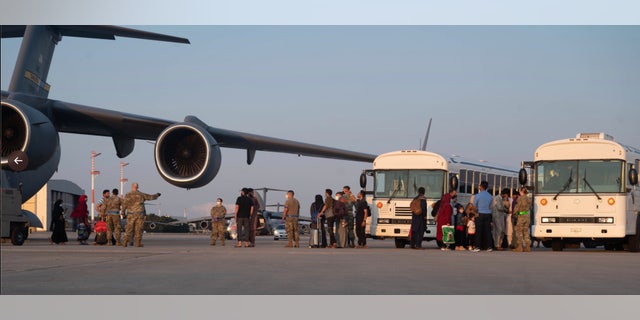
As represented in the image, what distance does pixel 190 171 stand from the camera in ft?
74.5

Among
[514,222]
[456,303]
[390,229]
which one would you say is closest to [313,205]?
[390,229]

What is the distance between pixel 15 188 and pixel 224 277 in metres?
13.3

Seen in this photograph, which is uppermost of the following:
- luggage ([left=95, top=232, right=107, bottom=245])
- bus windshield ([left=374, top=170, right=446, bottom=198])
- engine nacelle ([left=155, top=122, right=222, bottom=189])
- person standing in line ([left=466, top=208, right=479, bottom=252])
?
engine nacelle ([left=155, top=122, right=222, bottom=189])

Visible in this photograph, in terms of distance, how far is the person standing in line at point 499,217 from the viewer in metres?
22.8

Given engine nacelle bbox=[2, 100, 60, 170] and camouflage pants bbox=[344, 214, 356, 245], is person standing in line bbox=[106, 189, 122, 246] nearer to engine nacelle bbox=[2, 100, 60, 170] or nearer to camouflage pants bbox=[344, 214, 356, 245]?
engine nacelle bbox=[2, 100, 60, 170]

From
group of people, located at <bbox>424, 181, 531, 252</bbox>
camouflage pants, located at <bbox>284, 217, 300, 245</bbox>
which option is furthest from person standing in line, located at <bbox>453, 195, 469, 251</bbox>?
camouflage pants, located at <bbox>284, 217, 300, 245</bbox>

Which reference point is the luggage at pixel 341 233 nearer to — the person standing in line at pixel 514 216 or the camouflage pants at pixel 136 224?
the person standing in line at pixel 514 216

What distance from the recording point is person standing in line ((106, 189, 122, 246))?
74.7ft

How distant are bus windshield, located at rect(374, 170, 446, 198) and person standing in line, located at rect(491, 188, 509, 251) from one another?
4.82ft

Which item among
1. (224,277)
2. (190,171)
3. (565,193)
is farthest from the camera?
(190,171)

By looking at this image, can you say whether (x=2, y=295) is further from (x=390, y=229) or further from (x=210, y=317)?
(x=390, y=229)

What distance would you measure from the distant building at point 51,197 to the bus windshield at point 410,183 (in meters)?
27.8

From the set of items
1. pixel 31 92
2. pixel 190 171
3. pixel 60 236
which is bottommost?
pixel 60 236

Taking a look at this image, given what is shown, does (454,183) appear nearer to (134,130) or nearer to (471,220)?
(471,220)
